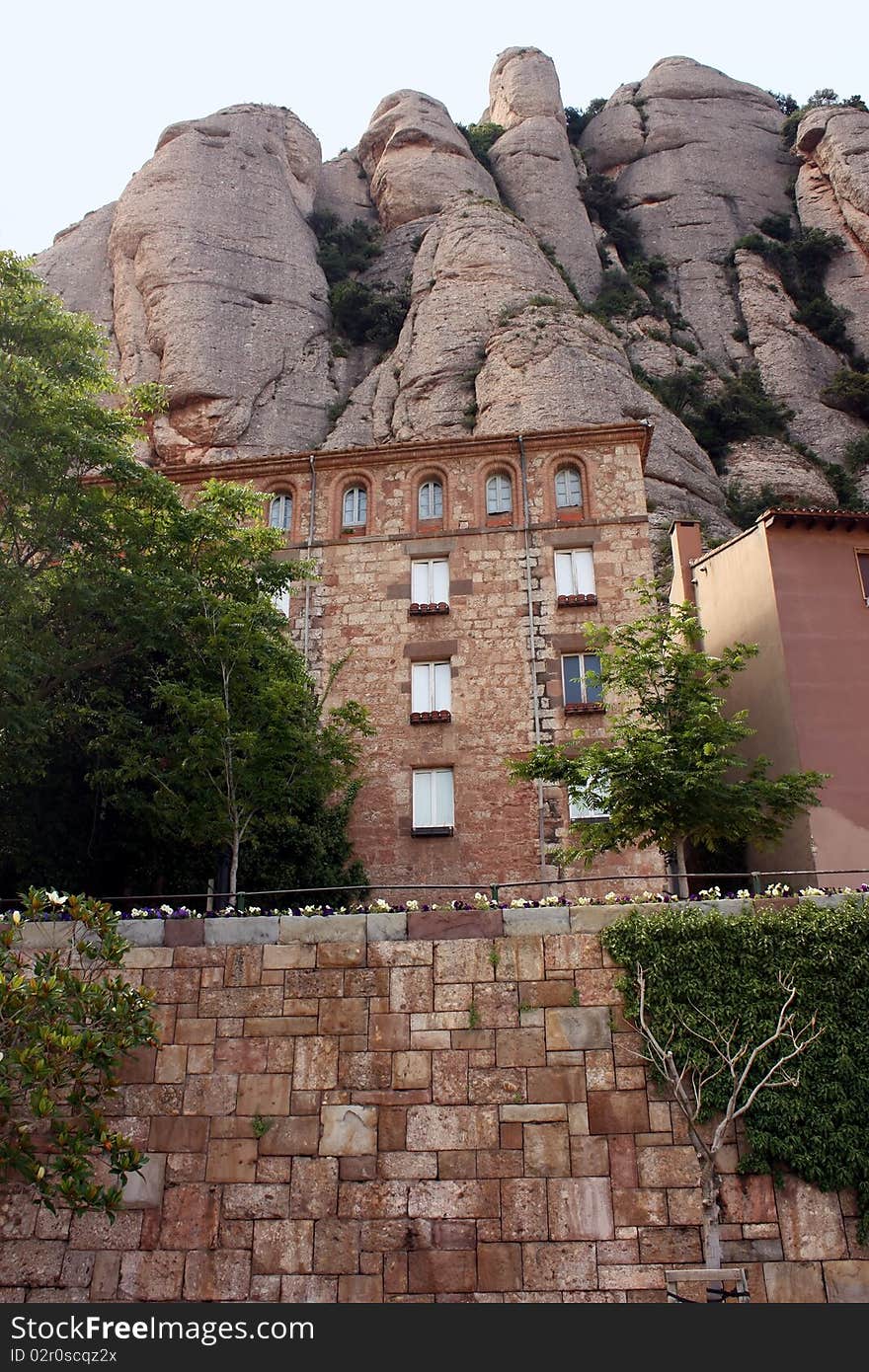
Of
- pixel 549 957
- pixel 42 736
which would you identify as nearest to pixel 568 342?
pixel 42 736

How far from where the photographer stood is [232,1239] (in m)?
11.6

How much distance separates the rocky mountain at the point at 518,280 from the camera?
40.9 meters

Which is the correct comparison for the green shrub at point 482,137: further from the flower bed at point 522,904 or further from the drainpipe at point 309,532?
the flower bed at point 522,904

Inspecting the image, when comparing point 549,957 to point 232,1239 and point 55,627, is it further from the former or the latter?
point 55,627

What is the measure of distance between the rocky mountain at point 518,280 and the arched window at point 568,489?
985cm

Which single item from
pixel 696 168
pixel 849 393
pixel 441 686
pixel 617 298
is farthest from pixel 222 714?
pixel 696 168

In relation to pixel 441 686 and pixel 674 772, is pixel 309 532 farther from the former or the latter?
pixel 674 772

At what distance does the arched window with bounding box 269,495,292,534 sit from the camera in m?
26.6

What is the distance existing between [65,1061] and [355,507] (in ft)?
58.1

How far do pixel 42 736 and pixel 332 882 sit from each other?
6622 millimetres

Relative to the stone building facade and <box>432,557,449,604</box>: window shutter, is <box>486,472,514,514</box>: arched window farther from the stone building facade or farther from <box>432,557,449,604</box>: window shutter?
<box>432,557,449,604</box>: window shutter

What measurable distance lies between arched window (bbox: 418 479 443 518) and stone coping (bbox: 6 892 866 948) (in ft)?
48.1

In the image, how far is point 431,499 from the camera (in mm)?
26281

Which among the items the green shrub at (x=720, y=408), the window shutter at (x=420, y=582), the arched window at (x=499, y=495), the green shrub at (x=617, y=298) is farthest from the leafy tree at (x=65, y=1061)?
the green shrub at (x=617, y=298)
